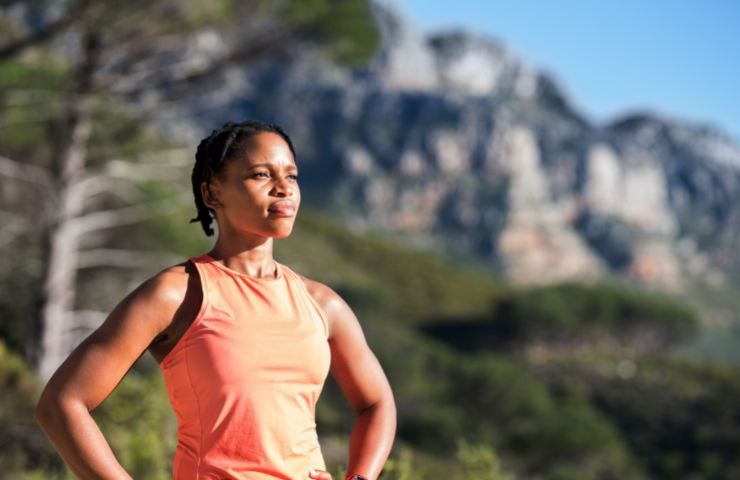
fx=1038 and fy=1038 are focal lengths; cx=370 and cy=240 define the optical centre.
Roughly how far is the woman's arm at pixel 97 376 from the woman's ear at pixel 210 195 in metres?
0.21

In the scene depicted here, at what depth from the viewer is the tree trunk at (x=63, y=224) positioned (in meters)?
8.80

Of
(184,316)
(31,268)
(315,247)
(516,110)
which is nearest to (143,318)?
(184,316)

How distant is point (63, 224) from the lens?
8984 millimetres

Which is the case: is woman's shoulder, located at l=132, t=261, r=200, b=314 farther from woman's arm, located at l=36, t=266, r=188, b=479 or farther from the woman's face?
the woman's face

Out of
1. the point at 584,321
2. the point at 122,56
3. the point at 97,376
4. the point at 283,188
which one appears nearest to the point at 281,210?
the point at 283,188

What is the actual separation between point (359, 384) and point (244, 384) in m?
0.29

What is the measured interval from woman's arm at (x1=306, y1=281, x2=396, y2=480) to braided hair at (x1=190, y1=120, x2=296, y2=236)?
0.25 metres

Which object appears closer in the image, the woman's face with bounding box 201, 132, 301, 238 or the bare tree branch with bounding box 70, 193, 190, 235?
the woman's face with bounding box 201, 132, 301, 238

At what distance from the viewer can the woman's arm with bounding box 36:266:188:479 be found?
160cm

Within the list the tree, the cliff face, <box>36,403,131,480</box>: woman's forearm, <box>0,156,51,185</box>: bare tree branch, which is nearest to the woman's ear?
<box>36,403,131,480</box>: woman's forearm

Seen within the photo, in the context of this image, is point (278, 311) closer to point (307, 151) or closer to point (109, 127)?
point (109, 127)

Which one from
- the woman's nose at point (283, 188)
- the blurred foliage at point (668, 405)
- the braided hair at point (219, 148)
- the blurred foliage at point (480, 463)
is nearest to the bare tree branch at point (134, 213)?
the blurred foliage at point (480, 463)

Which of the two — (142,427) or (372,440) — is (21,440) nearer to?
(142,427)

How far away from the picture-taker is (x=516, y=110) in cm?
16750
